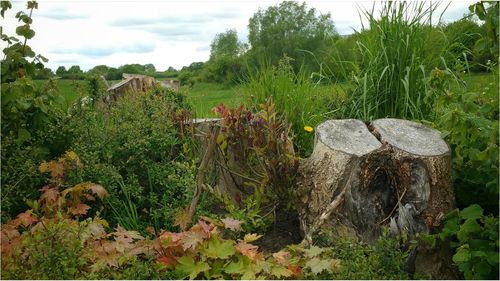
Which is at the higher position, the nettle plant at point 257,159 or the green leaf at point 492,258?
the nettle plant at point 257,159

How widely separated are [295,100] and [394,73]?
3.81 ft

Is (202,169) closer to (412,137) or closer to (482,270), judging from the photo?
(412,137)

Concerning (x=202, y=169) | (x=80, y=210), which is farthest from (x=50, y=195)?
(x=202, y=169)

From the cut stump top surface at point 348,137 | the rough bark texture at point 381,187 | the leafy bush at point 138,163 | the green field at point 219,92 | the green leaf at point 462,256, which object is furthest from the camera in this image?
the green field at point 219,92

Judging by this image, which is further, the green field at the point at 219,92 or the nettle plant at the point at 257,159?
the green field at the point at 219,92

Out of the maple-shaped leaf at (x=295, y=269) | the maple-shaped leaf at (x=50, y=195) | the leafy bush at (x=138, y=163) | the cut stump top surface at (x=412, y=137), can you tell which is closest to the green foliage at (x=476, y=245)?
the cut stump top surface at (x=412, y=137)

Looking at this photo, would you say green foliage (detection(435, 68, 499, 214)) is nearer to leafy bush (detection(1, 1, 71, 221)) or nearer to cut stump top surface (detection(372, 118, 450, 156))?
cut stump top surface (detection(372, 118, 450, 156))

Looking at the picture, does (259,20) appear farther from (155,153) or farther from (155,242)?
(155,242)

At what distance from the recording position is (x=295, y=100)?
754 cm

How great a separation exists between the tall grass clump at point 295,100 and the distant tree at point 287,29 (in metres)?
7.74

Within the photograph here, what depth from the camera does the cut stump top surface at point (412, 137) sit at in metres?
5.06

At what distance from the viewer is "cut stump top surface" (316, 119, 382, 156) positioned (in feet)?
16.6

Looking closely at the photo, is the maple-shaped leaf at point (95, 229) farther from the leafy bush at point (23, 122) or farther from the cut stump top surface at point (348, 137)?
the cut stump top surface at point (348, 137)

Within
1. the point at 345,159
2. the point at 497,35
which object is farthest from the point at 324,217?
the point at 497,35
